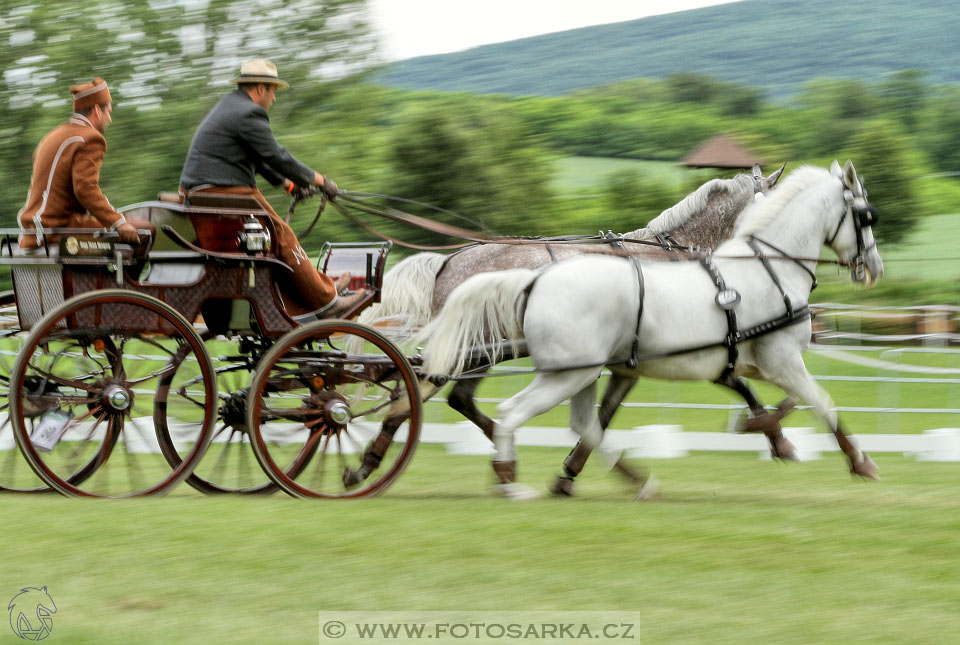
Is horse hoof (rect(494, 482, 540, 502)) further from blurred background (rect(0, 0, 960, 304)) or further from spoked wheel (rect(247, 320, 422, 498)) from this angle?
blurred background (rect(0, 0, 960, 304))

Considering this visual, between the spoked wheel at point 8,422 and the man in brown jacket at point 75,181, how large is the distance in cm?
59

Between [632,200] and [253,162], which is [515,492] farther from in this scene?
[632,200]

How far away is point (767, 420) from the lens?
731 cm

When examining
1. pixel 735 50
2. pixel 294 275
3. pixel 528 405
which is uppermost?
pixel 294 275

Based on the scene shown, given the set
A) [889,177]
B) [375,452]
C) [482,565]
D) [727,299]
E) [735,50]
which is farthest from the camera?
[735,50]

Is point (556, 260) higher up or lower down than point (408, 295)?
higher up

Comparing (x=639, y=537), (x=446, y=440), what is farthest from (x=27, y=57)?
(x=639, y=537)

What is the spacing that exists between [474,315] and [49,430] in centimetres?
230

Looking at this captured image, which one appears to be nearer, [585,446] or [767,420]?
[585,446]

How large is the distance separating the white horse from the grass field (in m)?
0.70

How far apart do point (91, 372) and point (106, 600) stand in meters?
1.90

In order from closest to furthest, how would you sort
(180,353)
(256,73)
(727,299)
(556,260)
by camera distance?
(180,353)
(256,73)
(727,299)
(556,260)

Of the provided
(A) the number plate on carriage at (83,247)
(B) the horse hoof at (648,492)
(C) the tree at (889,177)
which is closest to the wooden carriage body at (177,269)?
(A) the number plate on carriage at (83,247)

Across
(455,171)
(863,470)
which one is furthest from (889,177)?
(863,470)
